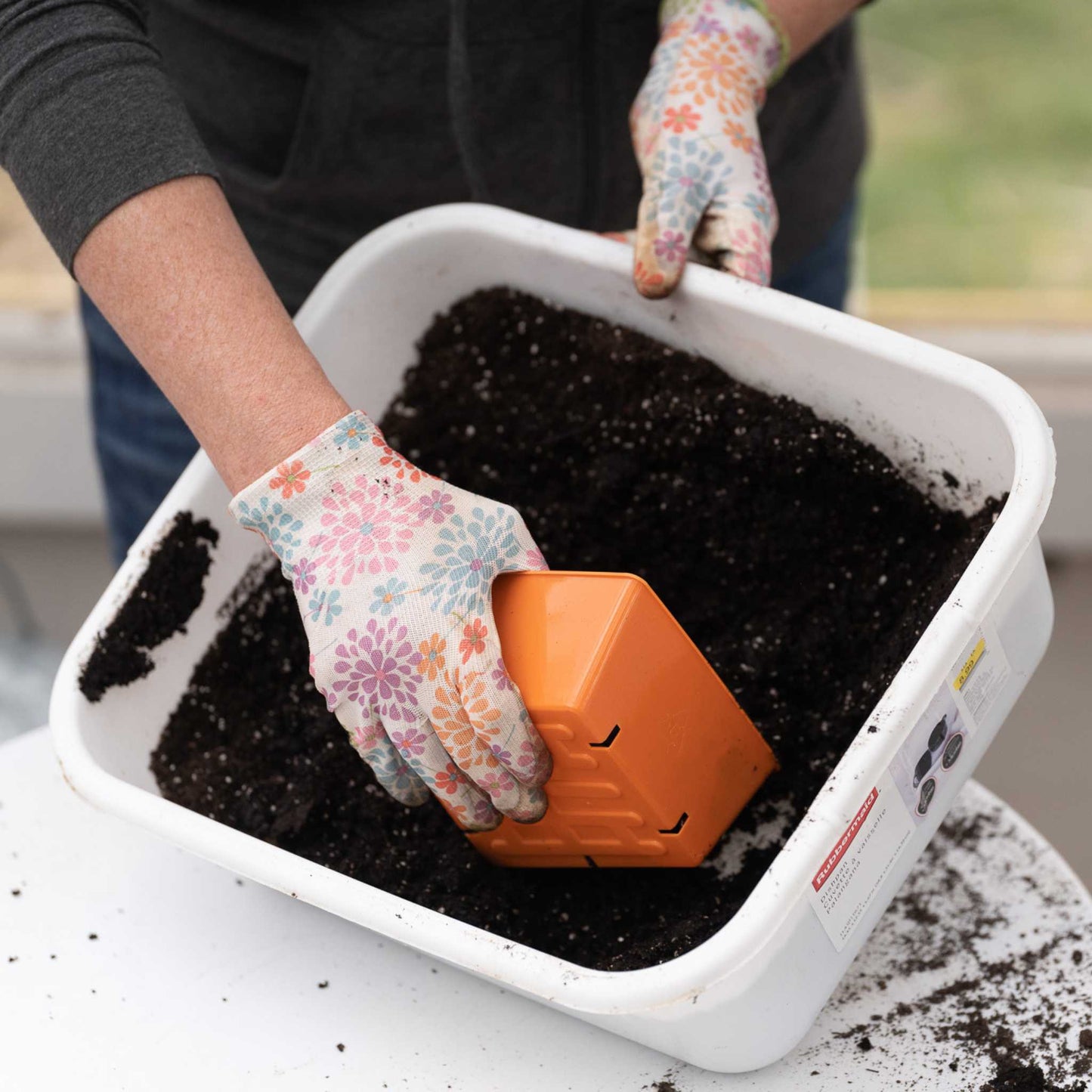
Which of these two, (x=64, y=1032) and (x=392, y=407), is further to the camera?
(x=392, y=407)

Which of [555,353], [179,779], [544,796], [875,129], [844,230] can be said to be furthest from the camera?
[875,129]

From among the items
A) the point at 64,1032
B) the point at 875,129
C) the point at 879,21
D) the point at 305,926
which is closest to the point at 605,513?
the point at 305,926

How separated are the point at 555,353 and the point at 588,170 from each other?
177 mm

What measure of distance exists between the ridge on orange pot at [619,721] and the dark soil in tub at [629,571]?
5cm

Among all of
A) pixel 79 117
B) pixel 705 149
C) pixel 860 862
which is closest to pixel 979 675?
pixel 860 862

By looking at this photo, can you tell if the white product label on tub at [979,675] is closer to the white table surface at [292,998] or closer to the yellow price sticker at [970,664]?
the yellow price sticker at [970,664]

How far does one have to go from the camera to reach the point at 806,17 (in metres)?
0.92

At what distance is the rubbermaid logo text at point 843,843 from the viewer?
606mm

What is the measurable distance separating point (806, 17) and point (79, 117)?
55 centimetres

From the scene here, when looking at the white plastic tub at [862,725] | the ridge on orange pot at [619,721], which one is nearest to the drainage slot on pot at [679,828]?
the ridge on orange pot at [619,721]

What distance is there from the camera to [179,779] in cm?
84

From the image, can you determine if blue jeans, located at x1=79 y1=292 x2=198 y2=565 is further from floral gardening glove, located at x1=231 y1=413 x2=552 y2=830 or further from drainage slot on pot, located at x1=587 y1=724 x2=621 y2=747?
drainage slot on pot, located at x1=587 y1=724 x2=621 y2=747

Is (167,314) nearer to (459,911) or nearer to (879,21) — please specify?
(459,911)

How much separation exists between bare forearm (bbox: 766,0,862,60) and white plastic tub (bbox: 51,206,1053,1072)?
0.76 feet
